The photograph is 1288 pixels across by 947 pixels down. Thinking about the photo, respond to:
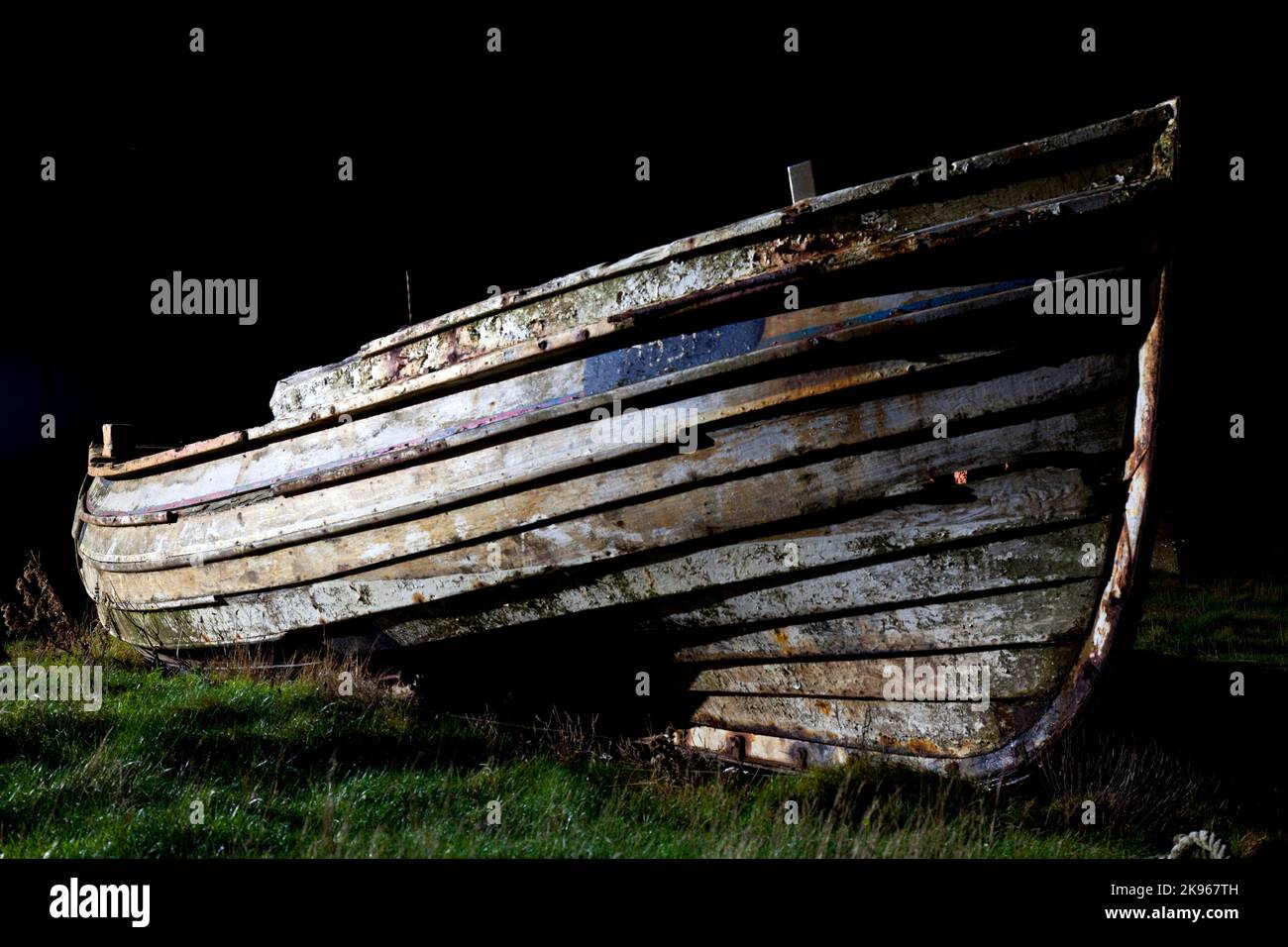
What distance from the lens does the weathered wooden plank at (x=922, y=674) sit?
2742mm

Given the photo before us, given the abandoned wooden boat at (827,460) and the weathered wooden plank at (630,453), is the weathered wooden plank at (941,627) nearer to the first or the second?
the abandoned wooden boat at (827,460)

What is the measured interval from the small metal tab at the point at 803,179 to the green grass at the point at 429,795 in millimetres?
2270

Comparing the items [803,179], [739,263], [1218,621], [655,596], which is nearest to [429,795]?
[655,596]

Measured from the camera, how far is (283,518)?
12.2 feet

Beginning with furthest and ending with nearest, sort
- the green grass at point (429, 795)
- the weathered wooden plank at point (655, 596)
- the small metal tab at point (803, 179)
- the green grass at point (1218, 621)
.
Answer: the green grass at point (1218, 621) < the small metal tab at point (803, 179) < the weathered wooden plank at point (655, 596) < the green grass at point (429, 795)

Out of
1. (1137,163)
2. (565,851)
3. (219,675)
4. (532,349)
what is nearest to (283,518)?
(219,675)

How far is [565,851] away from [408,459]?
5.45 feet

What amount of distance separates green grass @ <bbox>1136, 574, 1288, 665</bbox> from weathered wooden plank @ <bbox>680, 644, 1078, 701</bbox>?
3.98 m

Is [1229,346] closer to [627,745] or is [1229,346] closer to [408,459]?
[627,745]

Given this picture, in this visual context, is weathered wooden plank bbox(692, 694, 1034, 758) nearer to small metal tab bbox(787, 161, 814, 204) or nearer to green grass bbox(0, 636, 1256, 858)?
green grass bbox(0, 636, 1256, 858)

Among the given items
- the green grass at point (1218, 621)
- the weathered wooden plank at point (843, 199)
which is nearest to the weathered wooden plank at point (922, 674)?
the weathered wooden plank at point (843, 199)

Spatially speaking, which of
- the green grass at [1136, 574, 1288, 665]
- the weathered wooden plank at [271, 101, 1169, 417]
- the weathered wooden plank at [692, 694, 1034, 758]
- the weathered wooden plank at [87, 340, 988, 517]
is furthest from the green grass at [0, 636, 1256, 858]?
the green grass at [1136, 574, 1288, 665]

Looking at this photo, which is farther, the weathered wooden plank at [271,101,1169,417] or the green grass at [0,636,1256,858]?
the weathered wooden plank at [271,101,1169,417]

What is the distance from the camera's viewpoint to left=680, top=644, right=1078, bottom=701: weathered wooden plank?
2.74 metres
